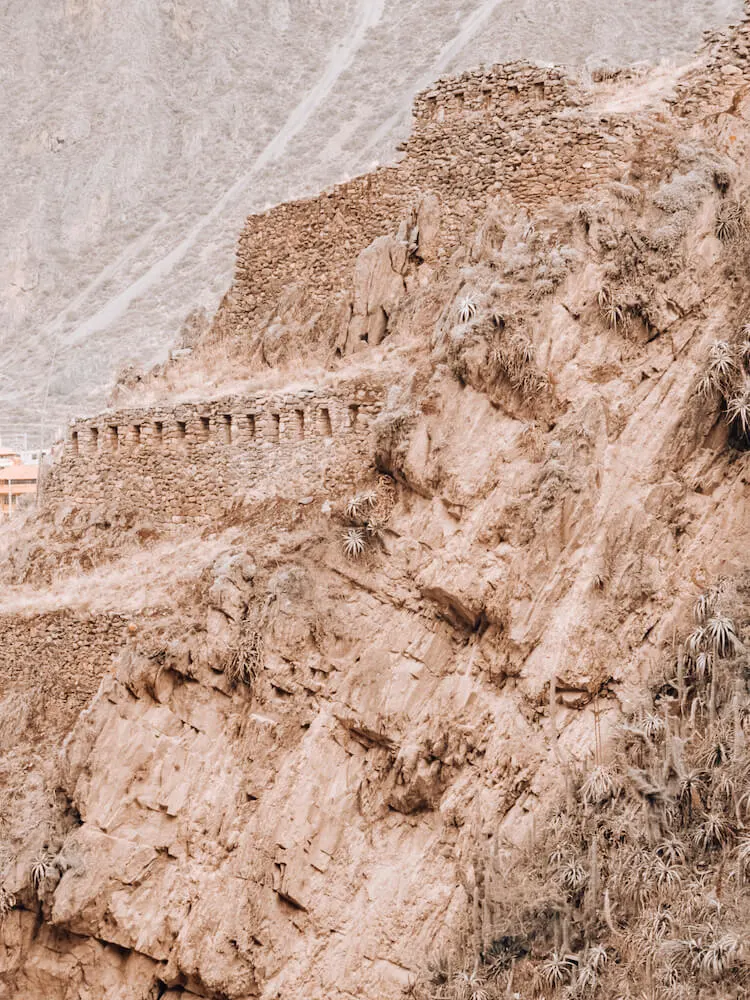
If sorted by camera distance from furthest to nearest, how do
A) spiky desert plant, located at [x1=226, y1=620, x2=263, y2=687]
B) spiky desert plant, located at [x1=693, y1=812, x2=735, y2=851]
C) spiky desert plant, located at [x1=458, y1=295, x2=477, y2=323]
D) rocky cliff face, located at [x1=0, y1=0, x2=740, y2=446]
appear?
1. rocky cliff face, located at [x1=0, y1=0, x2=740, y2=446]
2. spiky desert plant, located at [x1=458, y1=295, x2=477, y2=323]
3. spiky desert plant, located at [x1=226, y1=620, x2=263, y2=687]
4. spiky desert plant, located at [x1=693, y1=812, x2=735, y2=851]

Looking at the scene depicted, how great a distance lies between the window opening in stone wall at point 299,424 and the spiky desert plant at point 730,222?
676cm

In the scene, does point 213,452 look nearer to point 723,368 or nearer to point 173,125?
point 723,368

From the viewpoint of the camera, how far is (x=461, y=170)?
2147 centimetres

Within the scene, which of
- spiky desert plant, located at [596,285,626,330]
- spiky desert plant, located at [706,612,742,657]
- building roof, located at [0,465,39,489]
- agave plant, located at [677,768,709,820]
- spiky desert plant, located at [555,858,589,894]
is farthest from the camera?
building roof, located at [0,465,39,489]

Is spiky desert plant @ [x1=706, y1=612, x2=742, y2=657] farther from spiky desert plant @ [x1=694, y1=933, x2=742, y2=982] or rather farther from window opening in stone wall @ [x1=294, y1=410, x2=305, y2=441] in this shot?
window opening in stone wall @ [x1=294, y1=410, x2=305, y2=441]

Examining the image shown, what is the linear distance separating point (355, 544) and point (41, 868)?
19.6 ft

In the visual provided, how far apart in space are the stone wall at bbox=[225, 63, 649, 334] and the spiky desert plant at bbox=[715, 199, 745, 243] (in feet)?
8.26

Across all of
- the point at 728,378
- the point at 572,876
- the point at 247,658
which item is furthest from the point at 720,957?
the point at 247,658

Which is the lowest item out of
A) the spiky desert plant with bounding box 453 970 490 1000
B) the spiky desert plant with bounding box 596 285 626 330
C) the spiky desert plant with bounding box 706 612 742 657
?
the spiky desert plant with bounding box 453 970 490 1000

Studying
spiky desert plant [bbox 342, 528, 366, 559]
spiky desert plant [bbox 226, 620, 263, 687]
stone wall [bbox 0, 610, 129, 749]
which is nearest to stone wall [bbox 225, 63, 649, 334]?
spiky desert plant [bbox 342, 528, 366, 559]

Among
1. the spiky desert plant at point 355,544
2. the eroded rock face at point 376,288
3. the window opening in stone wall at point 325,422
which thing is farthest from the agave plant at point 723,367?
the eroded rock face at point 376,288

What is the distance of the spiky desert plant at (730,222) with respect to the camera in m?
17.6

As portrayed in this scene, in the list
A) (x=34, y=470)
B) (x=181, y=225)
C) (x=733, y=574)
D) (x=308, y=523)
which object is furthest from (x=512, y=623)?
(x=181, y=225)

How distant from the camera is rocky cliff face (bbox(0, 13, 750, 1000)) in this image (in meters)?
16.1
